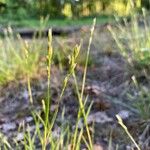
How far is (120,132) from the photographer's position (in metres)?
3.19

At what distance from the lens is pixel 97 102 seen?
11.8ft

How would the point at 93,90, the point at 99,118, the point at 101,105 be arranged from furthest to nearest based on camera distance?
the point at 93,90, the point at 101,105, the point at 99,118

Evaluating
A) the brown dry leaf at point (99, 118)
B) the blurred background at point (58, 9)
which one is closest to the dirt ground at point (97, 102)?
the brown dry leaf at point (99, 118)

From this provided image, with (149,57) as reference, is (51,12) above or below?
below

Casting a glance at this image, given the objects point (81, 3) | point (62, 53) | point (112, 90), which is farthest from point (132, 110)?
point (81, 3)

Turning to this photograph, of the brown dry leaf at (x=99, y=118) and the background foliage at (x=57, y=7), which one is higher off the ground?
the brown dry leaf at (x=99, y=118)

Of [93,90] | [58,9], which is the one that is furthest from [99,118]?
[58,9]

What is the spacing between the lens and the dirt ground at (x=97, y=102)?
3.20 meters

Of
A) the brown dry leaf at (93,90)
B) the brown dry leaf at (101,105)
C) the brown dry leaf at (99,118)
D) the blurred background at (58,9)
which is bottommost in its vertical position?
the blurred background at (58,9)

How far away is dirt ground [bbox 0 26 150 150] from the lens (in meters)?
3.20

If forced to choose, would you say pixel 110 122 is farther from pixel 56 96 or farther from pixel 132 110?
pixel 56 96

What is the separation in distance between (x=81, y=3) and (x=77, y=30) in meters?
3.52

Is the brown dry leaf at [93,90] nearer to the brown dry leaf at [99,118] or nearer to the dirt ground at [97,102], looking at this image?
the dirt ground at [97,102]

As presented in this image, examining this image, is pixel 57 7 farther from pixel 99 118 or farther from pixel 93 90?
pixel 99 118
